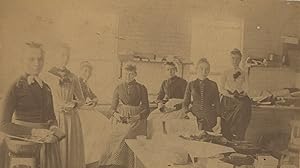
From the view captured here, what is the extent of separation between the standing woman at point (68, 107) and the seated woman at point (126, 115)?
54 millimetres

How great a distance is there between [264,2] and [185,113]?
28 cm

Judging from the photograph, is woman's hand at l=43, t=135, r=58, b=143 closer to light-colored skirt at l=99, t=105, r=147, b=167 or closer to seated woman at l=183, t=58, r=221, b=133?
light-colored skirt at l=99, t=105, r=147, b=167

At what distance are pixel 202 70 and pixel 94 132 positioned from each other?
0.80ft

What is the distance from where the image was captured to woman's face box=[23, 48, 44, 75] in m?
0.79

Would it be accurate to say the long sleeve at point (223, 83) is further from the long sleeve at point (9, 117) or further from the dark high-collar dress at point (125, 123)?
the long sleeve at point (9, 117)

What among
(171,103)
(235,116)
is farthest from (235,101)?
(171,103)

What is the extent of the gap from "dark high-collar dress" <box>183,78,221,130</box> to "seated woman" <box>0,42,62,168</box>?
0.27m

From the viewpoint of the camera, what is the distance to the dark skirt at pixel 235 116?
85cm

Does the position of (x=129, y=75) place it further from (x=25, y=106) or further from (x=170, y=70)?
(x=25, y=106)

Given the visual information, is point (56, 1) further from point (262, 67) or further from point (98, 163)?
point (262, 67)

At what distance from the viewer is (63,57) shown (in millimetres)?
797

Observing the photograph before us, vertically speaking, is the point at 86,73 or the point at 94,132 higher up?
the point at 86,73

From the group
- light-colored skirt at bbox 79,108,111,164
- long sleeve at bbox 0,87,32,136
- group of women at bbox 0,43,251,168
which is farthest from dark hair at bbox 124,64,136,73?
long sleeve at bbox 0,87,32,136

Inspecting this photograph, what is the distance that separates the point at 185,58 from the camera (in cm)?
83
